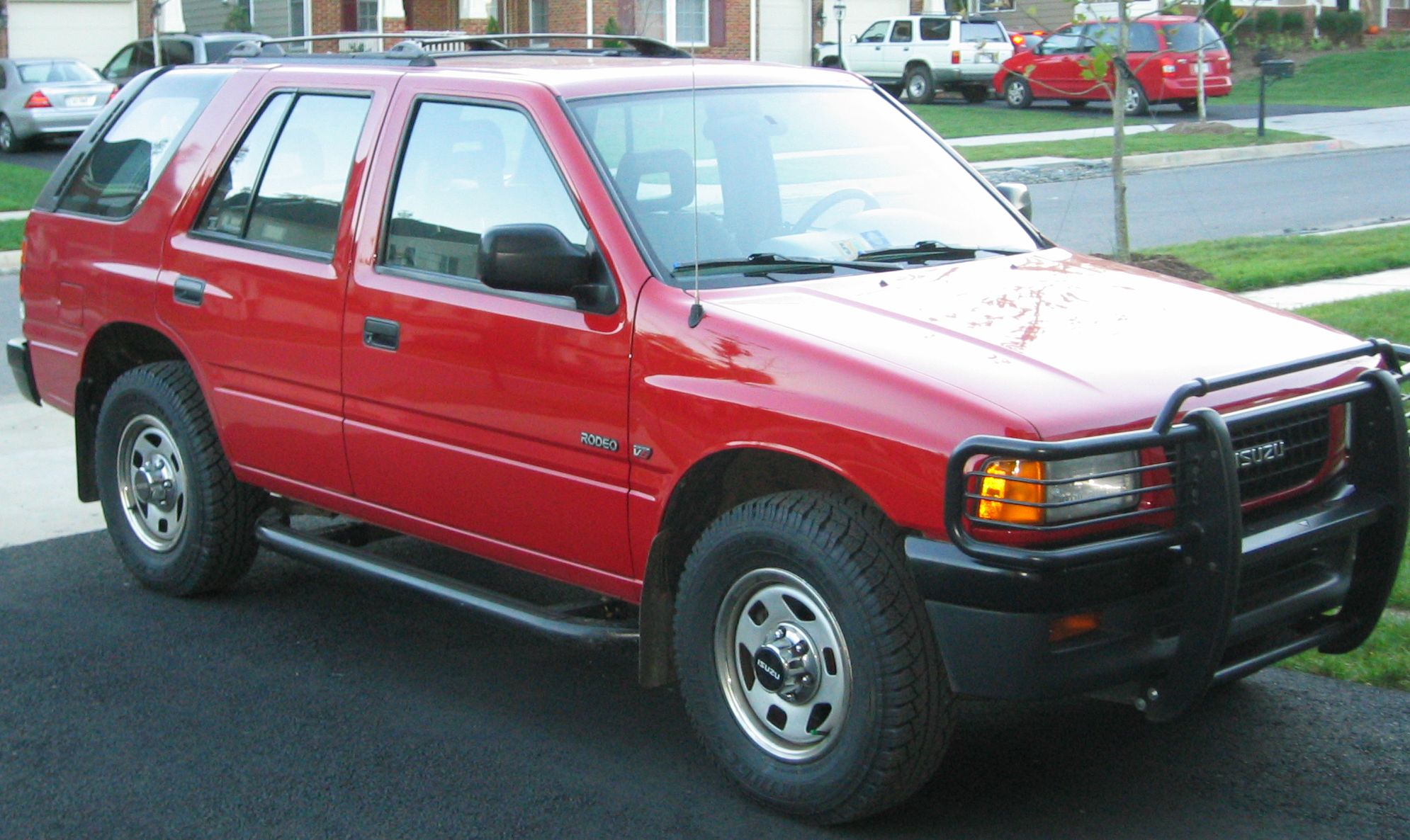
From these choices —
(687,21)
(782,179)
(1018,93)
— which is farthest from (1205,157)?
(782,179)

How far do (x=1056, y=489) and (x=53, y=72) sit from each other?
86.5ft

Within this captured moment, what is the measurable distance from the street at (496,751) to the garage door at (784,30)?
35.2 meters

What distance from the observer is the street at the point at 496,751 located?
162 inches

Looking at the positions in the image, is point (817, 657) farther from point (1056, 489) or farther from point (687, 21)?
point (687, 21)

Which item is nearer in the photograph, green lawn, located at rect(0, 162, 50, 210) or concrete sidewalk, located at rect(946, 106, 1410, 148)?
green lawn, located at rect(0, 162, 50, 210)

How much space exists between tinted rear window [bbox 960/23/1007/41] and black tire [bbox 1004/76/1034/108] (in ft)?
5.91

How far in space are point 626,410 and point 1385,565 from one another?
2007 millimetres

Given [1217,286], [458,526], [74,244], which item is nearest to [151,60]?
[1217,286]

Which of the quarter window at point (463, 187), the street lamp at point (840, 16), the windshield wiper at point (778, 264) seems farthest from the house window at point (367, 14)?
the windshield wiper at point (778, 264)

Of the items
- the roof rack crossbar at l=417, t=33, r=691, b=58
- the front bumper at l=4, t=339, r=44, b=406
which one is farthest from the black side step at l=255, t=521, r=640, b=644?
the roof rack crossbar at l=417, t=33, r=691, b=58

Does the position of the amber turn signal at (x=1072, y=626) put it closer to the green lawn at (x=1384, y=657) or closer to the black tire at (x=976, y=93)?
the green lawn at (x=1384, y=657)

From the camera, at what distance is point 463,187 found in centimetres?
495

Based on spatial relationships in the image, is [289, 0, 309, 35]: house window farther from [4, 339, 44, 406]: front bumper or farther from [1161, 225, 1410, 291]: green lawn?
[4, 339, 44, 406]: front bumper

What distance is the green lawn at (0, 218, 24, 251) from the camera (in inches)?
629
